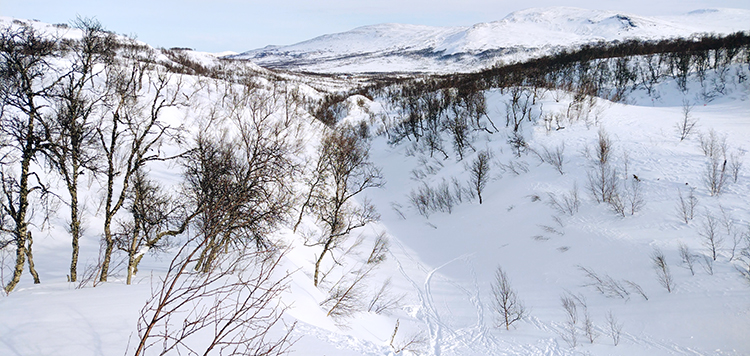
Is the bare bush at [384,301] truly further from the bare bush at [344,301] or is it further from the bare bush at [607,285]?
the bare bush at [607,285]

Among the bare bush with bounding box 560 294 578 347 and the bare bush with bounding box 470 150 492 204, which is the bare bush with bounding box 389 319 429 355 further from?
the bare bush with bounding box 470 150 492 204

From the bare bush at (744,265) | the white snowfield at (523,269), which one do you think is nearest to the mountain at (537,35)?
the white snowfield at (523,269)

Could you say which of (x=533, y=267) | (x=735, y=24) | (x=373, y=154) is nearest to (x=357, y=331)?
(x=533, y=267)

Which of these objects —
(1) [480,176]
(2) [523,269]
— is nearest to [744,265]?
(2) [523,269]

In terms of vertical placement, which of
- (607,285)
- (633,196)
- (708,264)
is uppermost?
(633,196)

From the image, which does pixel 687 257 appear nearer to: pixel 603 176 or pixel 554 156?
pixel 603 176

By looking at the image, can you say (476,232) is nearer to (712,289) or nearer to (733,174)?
(712,289)
